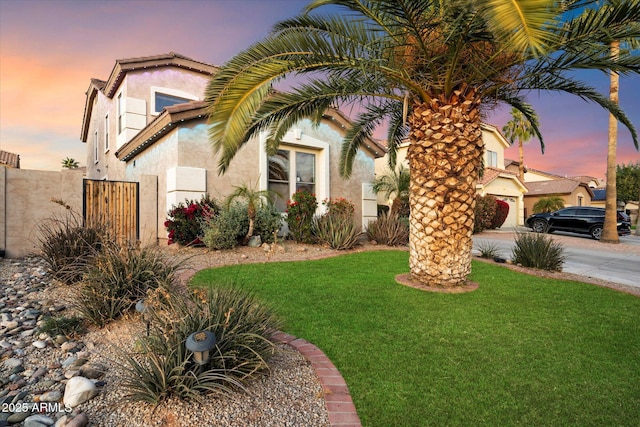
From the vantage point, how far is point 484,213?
19.2 metres

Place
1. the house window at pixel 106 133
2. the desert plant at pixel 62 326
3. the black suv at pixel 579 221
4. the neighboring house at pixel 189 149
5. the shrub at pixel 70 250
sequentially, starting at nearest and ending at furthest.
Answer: the desert plant at pixel 62 326 → the shrub at pixel 70 250 → the neighboring house at pixel 189 149 → the house window at pixel 106 133 → the black suv at pixel 579 221

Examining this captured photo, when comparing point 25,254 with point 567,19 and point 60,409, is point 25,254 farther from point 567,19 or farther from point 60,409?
point 567,19

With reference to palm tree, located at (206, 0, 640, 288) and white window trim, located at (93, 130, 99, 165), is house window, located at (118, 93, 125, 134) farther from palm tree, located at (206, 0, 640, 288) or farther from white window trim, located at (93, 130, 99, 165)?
palm tree, located at (206, 0, 640, 288)

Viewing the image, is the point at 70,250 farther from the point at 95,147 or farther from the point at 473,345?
the point at 95,147

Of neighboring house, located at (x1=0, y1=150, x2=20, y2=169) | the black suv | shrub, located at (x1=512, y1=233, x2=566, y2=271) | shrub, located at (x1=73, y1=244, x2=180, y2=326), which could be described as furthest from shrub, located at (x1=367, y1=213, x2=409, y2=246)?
neighboring house, located at (x1=0, y1=150, x2=20, y2=169)

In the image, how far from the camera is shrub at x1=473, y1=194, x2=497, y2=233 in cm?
1869

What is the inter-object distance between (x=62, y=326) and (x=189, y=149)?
23.7 ft

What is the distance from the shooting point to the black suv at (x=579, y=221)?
1735cm

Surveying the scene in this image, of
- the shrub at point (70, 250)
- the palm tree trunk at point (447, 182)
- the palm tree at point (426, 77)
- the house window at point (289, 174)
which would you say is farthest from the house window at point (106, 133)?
the palm tree trunk at point (447, 182)

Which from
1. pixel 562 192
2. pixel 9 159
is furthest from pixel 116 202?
pixel 562 192

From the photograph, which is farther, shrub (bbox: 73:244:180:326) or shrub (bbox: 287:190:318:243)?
shrub (bbox: 287:190:318:243)

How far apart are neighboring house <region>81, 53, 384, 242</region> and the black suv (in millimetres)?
12119

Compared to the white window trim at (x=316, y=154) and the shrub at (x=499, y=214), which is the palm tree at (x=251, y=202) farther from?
the shrub at (x=499, y=214)

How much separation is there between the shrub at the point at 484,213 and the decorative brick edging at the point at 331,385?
57.0ft
